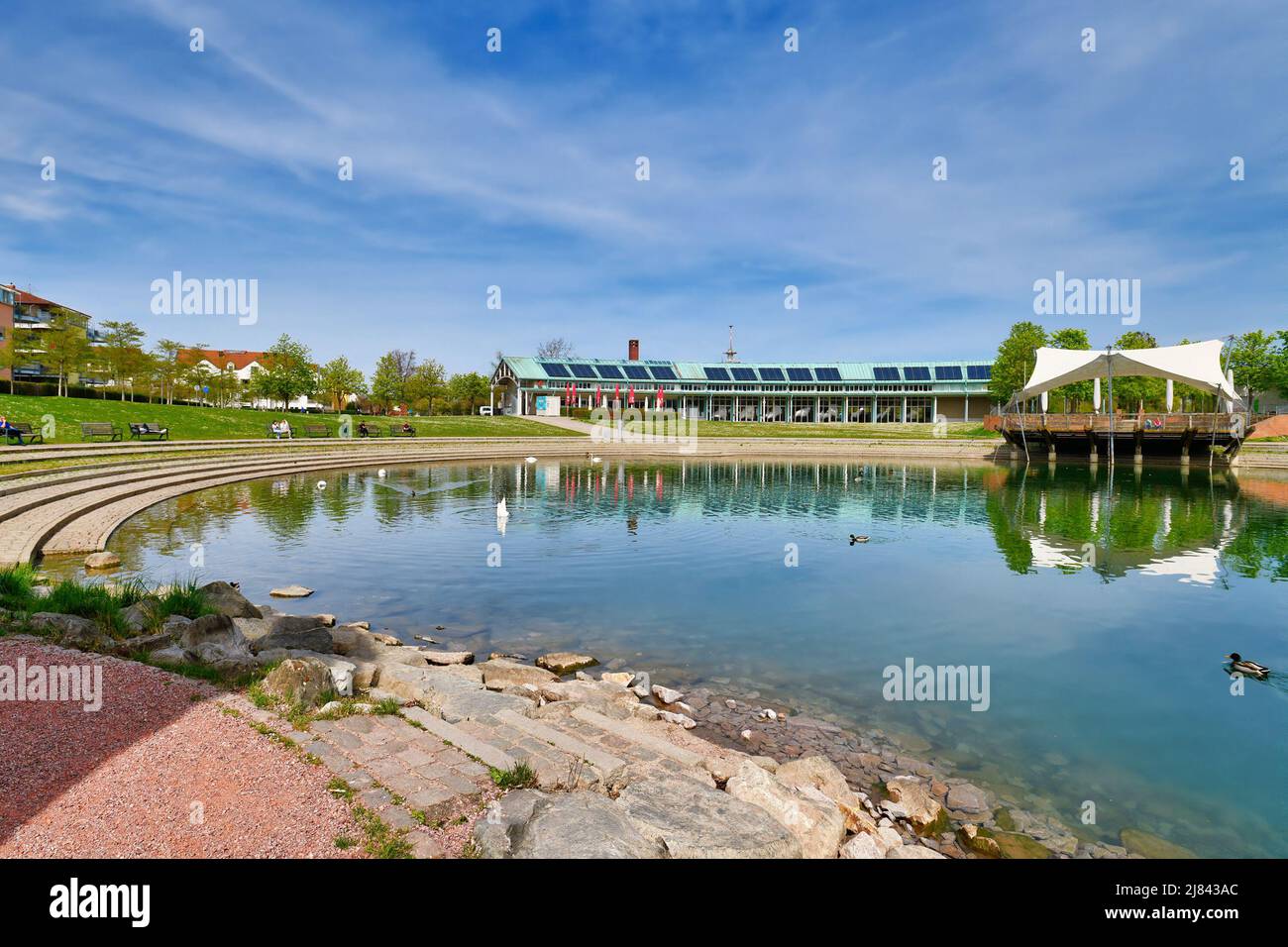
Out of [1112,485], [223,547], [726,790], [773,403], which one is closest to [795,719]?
[726,790]

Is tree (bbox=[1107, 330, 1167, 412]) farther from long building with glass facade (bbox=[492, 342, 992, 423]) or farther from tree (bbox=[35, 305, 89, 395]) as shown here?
tree (bbox=[35, 305, 89, 395])

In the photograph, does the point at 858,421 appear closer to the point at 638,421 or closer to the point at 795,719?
the point at 638,421

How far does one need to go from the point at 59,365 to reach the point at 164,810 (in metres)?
68.0

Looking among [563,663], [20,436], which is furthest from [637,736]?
[20,436]

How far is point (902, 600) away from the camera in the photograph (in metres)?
13.1

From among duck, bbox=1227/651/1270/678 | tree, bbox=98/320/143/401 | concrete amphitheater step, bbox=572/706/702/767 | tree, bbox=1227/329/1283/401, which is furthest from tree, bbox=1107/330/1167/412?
tree, bbox=98/320/143/401

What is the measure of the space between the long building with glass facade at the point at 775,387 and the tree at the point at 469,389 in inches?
213

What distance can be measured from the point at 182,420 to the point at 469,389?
49.7m

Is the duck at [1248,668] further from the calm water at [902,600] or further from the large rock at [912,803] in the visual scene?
the large rock at [912,803]

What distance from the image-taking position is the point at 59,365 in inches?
2168

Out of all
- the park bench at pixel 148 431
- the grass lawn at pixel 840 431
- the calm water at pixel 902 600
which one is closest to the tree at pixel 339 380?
the grass lawn at pixel 840 431

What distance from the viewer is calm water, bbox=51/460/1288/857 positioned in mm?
7242

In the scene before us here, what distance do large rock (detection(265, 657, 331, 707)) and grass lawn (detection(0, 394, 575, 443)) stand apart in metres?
34.9
